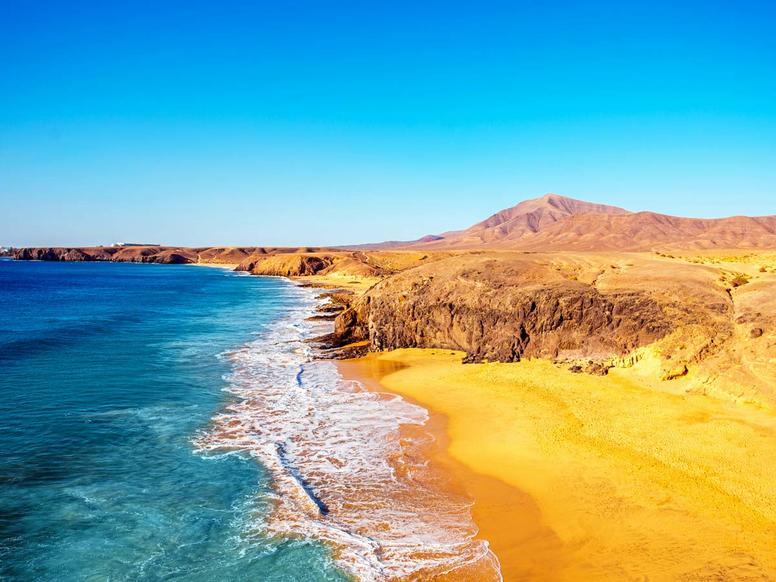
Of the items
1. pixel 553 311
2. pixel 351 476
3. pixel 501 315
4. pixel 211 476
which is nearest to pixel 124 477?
pixel 211 476

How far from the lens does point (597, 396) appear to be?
66.8 feet

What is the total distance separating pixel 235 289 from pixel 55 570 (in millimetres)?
71361

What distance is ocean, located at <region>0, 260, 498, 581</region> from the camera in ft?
34.9

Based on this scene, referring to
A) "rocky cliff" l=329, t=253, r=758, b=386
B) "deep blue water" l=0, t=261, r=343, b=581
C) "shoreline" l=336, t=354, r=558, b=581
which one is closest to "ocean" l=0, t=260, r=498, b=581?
"deep blue water" l=0, t=261, r=343, b=581

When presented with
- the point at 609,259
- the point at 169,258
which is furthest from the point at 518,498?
the point at 169,258

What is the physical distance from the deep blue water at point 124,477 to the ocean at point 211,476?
5cm

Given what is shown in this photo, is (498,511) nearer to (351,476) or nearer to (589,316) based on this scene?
(351,476)

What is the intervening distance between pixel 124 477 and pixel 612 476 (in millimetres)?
13970

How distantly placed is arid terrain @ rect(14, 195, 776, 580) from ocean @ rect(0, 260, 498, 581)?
201cm

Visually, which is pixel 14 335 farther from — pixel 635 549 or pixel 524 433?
pixel 635 549

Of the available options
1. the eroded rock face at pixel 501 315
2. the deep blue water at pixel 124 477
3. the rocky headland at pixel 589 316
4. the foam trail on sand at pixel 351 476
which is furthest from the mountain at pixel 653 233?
the deep blue water at pixel 124 477

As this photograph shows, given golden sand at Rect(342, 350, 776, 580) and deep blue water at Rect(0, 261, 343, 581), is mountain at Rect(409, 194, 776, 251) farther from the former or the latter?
deep blue water at Rect(0, 261, 343, 581)

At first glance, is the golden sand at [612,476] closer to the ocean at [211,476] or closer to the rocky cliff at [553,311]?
the ocean at [211,476]

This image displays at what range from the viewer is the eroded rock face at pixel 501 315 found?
2434cm
